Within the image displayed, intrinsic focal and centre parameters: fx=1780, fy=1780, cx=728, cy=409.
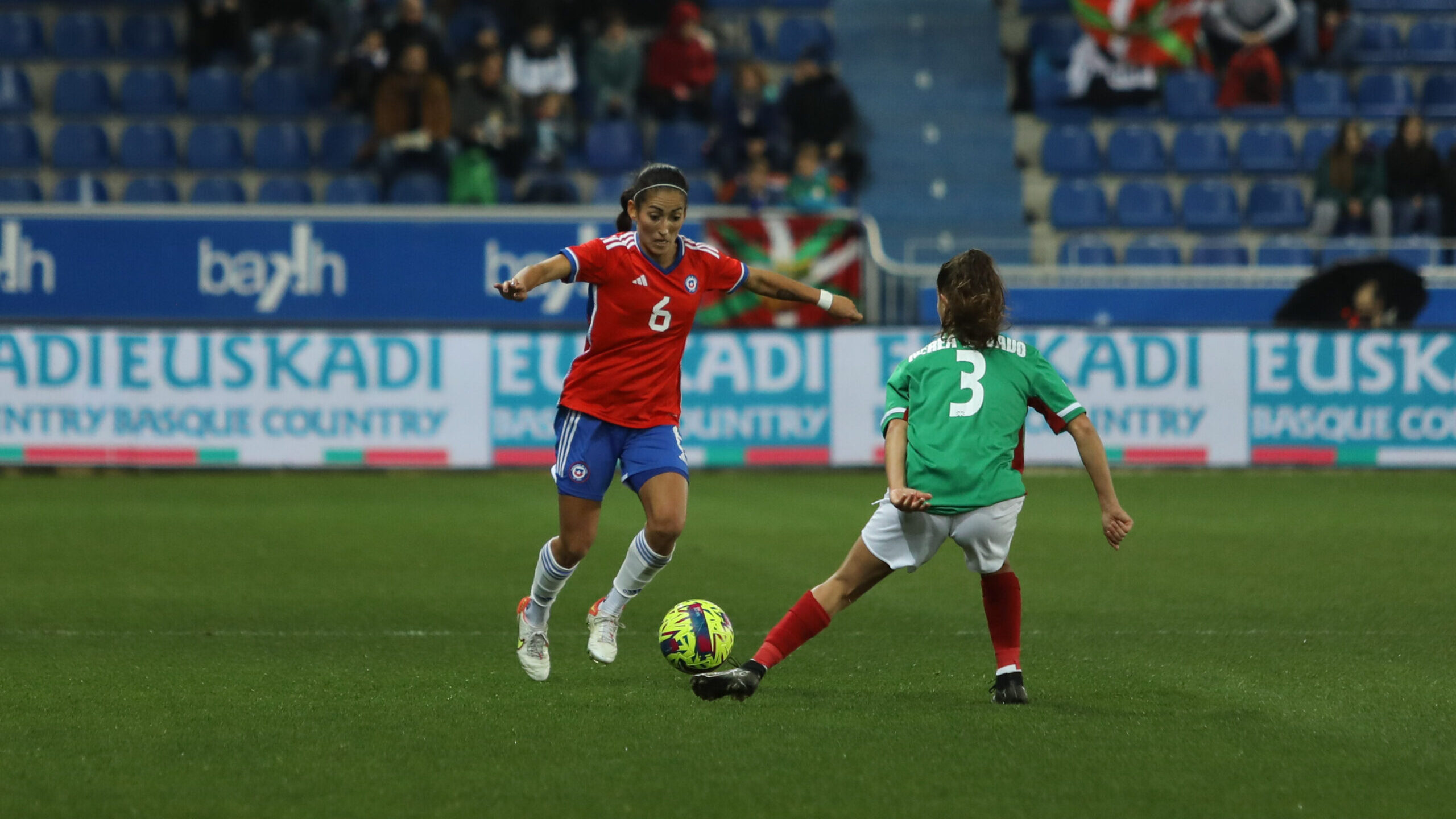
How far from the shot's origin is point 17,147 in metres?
20.2

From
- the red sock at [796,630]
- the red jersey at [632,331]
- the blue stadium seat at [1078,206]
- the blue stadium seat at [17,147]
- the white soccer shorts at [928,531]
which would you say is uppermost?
the blue stadium seat at [17,147]

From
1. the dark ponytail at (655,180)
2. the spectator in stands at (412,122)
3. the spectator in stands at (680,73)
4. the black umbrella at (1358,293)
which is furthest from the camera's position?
the spectator in stands at (680,73)

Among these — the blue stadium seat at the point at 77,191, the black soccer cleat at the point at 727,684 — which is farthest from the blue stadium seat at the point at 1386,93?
the black soccer cleat at the point at 727,684

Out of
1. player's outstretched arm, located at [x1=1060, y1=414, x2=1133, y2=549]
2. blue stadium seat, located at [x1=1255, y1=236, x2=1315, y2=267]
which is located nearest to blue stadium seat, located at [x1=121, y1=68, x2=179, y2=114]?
blue stadium seat, located at [x1=1255, y1=236, x2=1315, y2=267]

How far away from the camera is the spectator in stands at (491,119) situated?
1959 centimetres

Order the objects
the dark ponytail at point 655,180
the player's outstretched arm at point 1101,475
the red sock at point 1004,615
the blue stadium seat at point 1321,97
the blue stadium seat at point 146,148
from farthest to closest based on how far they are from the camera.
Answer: the blue stadium seat at point 1321,97 < the blue stadium seat at point 146,148 < the dark ponytail at point 655,180 < the red sock at point 1004,615 < the player's outstretched arm at point 1101,475

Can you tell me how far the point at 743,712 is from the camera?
19.7 feet

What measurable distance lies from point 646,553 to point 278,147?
1491cm

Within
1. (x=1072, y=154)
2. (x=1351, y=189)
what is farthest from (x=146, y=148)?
(x=1351, y=189)

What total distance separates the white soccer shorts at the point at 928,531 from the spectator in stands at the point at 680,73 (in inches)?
604

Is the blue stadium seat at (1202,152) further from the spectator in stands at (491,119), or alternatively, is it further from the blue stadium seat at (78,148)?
the blue stadium seat at (78,148)

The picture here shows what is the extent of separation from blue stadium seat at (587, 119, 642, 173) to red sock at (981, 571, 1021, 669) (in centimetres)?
1457

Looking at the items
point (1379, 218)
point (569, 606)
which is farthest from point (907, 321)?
point (569, 606)

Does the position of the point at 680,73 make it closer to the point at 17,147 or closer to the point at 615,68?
the point at 615,68
